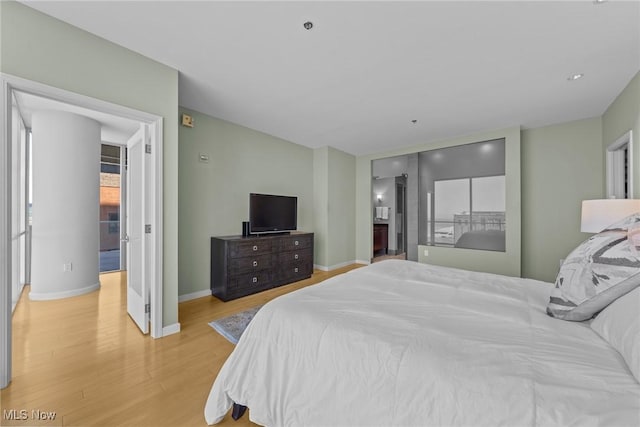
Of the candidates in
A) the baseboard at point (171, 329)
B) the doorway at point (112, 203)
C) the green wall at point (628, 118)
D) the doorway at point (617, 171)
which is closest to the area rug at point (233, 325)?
the baseboard at point (171, 329)

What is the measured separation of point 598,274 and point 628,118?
290cm

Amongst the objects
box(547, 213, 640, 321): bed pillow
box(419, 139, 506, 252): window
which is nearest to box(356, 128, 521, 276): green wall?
box(419, 139, 506, 252): window

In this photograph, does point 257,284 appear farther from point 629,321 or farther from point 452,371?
point 629,321

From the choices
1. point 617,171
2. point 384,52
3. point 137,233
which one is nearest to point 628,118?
point 617,171

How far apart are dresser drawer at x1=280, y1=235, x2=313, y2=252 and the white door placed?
77.1 inches

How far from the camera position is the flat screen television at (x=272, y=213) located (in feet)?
13.1

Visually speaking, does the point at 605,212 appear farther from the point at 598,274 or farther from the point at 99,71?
the point at 99,71

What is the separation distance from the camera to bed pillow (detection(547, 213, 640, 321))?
107cm

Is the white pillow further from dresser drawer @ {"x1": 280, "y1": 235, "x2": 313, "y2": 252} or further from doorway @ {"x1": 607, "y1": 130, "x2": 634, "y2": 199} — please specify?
dresser drawer @ {"x1": 280, "y1": 235, "x2": 313, "y2": 252}

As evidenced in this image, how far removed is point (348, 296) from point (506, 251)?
3795 mm

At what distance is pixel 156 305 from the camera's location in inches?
94.7

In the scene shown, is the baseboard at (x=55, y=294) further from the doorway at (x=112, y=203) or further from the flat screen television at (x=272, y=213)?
the flat screen television at (x=272, y=213)

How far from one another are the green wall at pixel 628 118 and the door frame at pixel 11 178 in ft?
15.2

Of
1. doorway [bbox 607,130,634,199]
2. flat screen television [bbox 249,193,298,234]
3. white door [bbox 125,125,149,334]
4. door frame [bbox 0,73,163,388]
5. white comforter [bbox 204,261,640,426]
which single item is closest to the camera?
white comforter [bbox 204,261,640,426]
